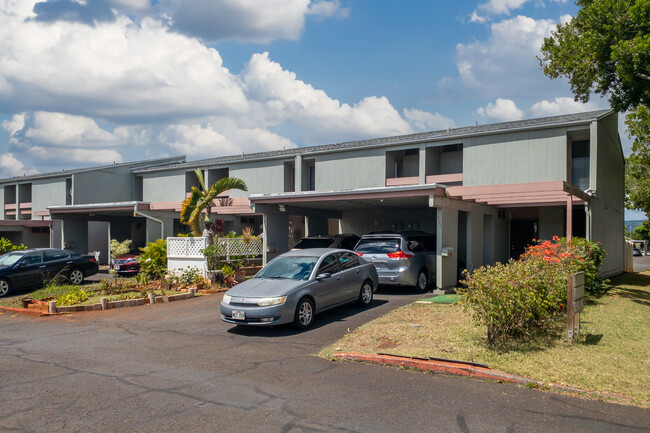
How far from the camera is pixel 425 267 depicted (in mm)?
14539

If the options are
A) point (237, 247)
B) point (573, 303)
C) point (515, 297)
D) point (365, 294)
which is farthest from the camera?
point (237, 247)

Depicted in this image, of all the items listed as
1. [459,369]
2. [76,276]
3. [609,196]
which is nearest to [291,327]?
[459,369]

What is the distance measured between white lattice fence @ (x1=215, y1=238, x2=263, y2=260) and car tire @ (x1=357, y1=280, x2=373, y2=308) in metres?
6.42

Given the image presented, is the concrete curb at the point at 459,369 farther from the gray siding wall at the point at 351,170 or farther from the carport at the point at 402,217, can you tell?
the gray siding wall at the point at 351,170

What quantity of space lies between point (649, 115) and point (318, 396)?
983 inches

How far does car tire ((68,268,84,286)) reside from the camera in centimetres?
1769

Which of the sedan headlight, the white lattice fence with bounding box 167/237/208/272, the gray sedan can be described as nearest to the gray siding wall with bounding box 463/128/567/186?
the gray sedan

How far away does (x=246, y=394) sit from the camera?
235 inches

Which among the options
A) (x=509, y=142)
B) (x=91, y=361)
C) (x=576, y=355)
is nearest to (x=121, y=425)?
(x=91, y=361)

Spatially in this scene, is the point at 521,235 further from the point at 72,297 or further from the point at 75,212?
the point at 75,212

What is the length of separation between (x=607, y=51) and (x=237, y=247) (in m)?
12.4

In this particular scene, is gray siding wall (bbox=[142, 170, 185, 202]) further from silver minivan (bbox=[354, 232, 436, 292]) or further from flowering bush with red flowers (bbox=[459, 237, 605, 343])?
flowering bush with red flowers (bbox=[459, 237, 605, 343])

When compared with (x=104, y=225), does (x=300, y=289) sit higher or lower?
lower

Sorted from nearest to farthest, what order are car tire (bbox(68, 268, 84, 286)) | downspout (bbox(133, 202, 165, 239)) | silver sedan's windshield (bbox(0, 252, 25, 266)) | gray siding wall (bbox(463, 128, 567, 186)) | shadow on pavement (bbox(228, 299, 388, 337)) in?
shadow on pavement (bbox(228, 299, 388, 337))
silver sedan's windshield (bbox(0, 252, 25, 266))
car tire (bbox(68, 268, 84, 286))
gray siding wall (bbox(463, 128, 567, 186))
downspout (bbox(133, 202, 165, 239))
